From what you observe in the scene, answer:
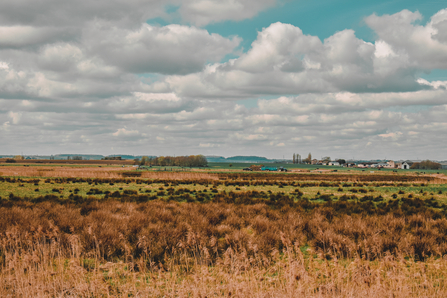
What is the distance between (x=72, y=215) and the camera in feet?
45.2

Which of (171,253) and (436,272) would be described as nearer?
(436,272)

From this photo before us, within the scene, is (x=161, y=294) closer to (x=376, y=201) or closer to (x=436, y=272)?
(x=436, y=272)

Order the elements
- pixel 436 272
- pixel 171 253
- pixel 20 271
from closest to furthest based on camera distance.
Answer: pixel 20 271 < pixel 436 272 < pixel 171 253

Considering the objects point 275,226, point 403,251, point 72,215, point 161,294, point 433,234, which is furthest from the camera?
point 72,215

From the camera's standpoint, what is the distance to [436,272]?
8062mm

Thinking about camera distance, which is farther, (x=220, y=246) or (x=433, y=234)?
(x=433, y=234)

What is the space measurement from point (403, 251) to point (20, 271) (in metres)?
10.4

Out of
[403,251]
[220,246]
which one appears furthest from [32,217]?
[403,251]

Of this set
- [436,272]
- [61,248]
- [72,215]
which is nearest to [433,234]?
[436,272]

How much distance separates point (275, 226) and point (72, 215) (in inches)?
342

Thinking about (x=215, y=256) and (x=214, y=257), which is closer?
(x=214, y=257)

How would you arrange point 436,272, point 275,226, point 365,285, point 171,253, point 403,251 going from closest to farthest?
1. point 365,285
2. point 436,272
3. point 171,253
4. point 403,251
5. point 275,226

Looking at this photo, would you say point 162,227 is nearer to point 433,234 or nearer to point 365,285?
point 365,285

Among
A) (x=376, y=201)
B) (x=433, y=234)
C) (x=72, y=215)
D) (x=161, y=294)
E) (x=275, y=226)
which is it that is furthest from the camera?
(x=376, y=201)
